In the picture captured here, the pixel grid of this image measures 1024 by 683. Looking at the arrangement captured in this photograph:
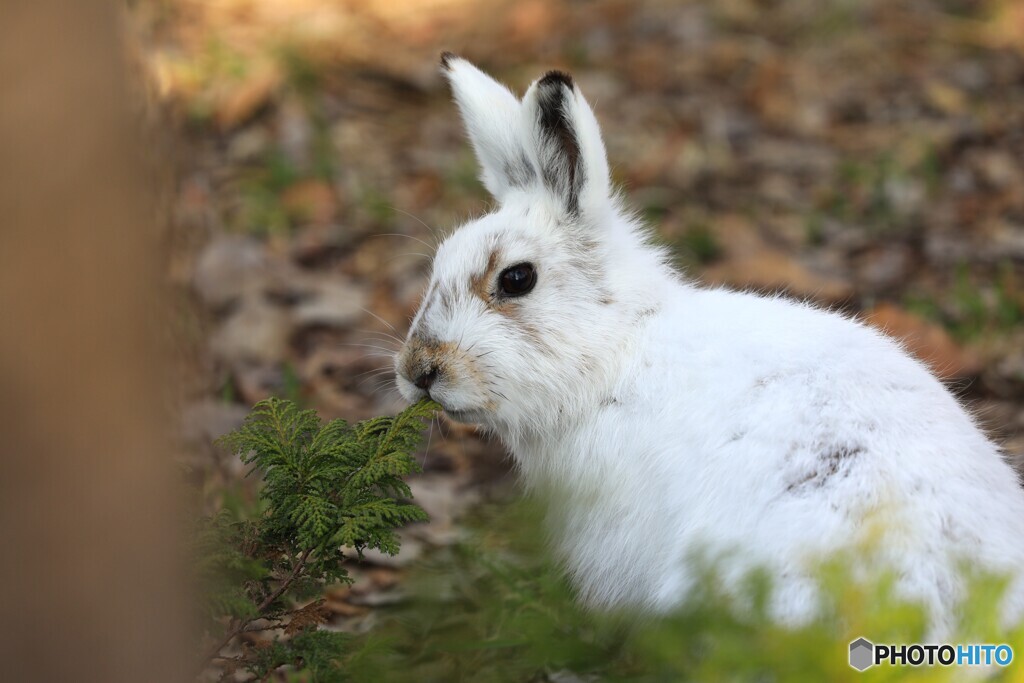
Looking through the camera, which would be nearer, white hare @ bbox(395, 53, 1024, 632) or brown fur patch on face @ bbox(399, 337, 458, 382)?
white hare @ bbox(395, 53, 1024, 632)

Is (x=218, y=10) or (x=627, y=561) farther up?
(x=218, y=10)

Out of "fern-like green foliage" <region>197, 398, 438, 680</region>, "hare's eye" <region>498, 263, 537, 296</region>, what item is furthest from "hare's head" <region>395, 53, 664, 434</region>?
"fern-like green foliage" <region>197, 398, 438, 680</region>

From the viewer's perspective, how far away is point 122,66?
5.99 ft

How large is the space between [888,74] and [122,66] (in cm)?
650

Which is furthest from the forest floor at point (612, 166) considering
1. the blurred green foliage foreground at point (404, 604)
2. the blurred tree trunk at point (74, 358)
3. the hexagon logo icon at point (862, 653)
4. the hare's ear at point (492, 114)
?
the hexagon logo icon at point (862, 653)

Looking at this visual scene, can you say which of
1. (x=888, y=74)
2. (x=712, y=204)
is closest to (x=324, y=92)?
(x=712, y=204)

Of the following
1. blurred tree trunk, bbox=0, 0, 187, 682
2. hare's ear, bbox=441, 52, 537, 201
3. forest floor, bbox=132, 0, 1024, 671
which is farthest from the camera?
forest floor, bbox=132, 0, 1024, 671

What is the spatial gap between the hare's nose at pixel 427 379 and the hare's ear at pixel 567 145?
2.43 ft

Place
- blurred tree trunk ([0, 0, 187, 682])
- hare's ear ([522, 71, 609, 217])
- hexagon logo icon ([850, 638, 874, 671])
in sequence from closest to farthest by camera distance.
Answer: blurred tree trunk ([0, 0, 187, 682]) < hexagon logo icon ([850, 638, 874, 671]) < hare's ear ([522, 71, 609, 217])

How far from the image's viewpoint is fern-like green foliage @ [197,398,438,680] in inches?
97.3

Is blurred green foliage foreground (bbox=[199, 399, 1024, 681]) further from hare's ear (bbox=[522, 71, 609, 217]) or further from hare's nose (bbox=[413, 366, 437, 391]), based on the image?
hare's ear (bbox=[522, 71, 609, 217])

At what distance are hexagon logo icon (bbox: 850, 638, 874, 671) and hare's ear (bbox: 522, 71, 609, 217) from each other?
1.84 meters

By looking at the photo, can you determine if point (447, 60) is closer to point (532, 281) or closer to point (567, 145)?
point (567, 145)

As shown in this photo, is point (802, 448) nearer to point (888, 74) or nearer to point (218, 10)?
point (888, 74)
